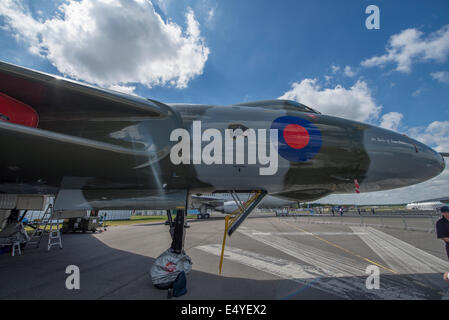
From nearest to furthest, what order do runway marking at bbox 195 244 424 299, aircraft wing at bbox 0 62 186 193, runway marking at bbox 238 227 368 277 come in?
aircraft wing at bbox 0 62 186 193 → runway marking at bbox 195 244 424 299 → runway marking at bbox 238 227 368 277

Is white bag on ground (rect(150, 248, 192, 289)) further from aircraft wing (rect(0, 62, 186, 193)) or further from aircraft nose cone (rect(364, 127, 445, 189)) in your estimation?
aircraft nose cone (rect(364, 127, 445, 189))

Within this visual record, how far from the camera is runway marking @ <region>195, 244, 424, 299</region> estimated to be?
10.3 ft

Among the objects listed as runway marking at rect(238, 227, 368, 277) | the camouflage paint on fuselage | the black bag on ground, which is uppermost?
the camouflage paint on fuselage

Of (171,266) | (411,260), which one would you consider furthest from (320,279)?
(411,260)

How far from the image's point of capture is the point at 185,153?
10.6 feet

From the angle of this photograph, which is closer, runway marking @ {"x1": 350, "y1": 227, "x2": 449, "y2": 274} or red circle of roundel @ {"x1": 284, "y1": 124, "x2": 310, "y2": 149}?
red circle of roundel @ {"x1": 284, "y1": 124, "x2": 310, "y2": 149}

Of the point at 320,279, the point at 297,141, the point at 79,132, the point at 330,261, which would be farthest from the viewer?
the point at 330,261

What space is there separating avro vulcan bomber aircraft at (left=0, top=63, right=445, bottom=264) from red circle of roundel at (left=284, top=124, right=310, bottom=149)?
17 millimetres

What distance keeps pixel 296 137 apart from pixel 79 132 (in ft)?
11.1

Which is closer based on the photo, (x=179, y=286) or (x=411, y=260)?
(x=179, y=286)

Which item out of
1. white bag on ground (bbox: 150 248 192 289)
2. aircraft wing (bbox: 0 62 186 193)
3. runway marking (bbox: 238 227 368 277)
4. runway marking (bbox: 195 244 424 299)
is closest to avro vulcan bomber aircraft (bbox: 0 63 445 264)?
aircraft wing (bbox: 0 62 186 193)

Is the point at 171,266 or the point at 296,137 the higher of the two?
the point at 296,137

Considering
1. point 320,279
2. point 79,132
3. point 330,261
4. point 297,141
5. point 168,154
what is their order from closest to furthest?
point 79,132, point 168,154, point 297,141, point 320,279, point 330,261

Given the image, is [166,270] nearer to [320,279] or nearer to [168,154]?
[168,154]
